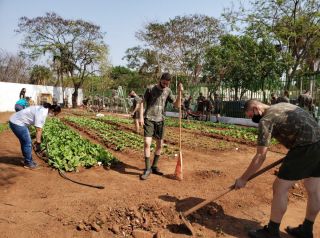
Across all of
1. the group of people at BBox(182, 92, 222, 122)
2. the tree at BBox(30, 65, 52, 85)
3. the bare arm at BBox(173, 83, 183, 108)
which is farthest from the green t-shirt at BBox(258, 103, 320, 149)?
the tree at BBox(30, 65, 52, 85)

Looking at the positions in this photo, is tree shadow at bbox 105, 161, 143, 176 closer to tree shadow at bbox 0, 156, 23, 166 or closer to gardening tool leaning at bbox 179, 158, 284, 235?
tree shadow at bbox 0, 156, 23, 166

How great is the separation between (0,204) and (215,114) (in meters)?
17.8

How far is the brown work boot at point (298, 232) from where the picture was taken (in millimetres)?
4160

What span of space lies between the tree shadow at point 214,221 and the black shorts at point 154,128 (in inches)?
68.1

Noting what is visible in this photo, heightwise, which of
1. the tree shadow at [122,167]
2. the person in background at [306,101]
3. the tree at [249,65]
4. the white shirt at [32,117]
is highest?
the tree at [249,65]

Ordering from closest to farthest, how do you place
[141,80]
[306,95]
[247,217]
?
[247,217] → [306,95] → [141,80]

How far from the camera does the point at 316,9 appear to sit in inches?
695

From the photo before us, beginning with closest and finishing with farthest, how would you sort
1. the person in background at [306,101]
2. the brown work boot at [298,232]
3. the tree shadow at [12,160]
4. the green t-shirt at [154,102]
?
the brown work boot at [298,232] < the green t-shirt at [154,102] < the tree shadow at [12,160] < the person in background at [306,101]

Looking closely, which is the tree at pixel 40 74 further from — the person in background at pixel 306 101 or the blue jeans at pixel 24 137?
the blue jeans at pixel 24 137

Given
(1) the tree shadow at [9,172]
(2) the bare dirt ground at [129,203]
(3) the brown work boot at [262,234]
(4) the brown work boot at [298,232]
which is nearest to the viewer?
(3) the brown work boot at [262,234]

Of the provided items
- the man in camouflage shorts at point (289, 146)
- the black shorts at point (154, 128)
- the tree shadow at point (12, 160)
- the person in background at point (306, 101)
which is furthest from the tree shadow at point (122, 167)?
the person in background at point (306, 101)

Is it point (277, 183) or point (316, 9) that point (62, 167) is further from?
point (316, 9)

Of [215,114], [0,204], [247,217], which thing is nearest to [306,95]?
[215,114]

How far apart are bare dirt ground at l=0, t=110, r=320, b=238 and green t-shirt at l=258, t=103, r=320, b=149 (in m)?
1.30
